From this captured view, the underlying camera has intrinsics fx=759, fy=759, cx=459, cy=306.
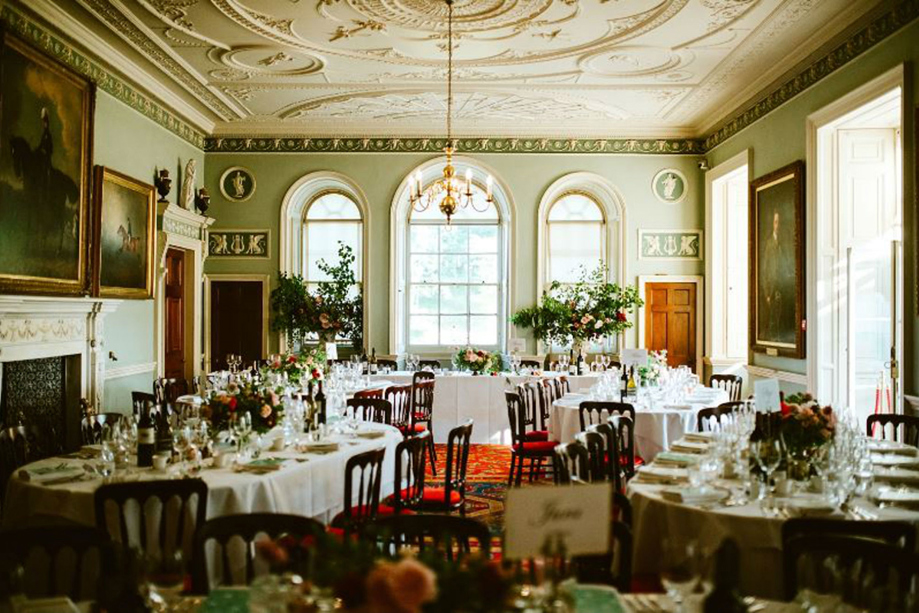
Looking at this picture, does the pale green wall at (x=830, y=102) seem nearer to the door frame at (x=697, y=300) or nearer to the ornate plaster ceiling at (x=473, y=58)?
the ornate plaster ceiling at (x=473, y=58)

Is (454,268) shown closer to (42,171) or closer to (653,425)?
(653,425)

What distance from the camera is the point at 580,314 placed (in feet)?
36.4

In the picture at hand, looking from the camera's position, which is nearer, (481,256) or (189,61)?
(189,61)

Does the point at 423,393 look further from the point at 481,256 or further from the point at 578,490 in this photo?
the point at 578,490

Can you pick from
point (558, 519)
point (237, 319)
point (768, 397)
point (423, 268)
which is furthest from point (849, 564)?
point (237, 319)

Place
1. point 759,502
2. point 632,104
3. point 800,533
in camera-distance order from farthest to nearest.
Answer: point 632,104 → point 759,502 → point 800,533

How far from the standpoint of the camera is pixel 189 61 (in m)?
8.75

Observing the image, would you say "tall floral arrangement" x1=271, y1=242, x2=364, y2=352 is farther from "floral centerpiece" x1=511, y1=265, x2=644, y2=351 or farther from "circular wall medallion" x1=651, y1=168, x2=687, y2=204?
"circular wall medallion" x1=651, y1=168, x2=687, y2=204

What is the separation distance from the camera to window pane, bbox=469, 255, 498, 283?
12516mm

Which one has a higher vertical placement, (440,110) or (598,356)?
(440,110)

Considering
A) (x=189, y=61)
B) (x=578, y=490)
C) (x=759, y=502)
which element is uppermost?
(x=189, y=61)

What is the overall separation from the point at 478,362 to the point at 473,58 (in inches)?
153

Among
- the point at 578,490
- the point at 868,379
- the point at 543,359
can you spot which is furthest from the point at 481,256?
the point at 578,490

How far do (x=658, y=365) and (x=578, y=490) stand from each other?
689 cm
